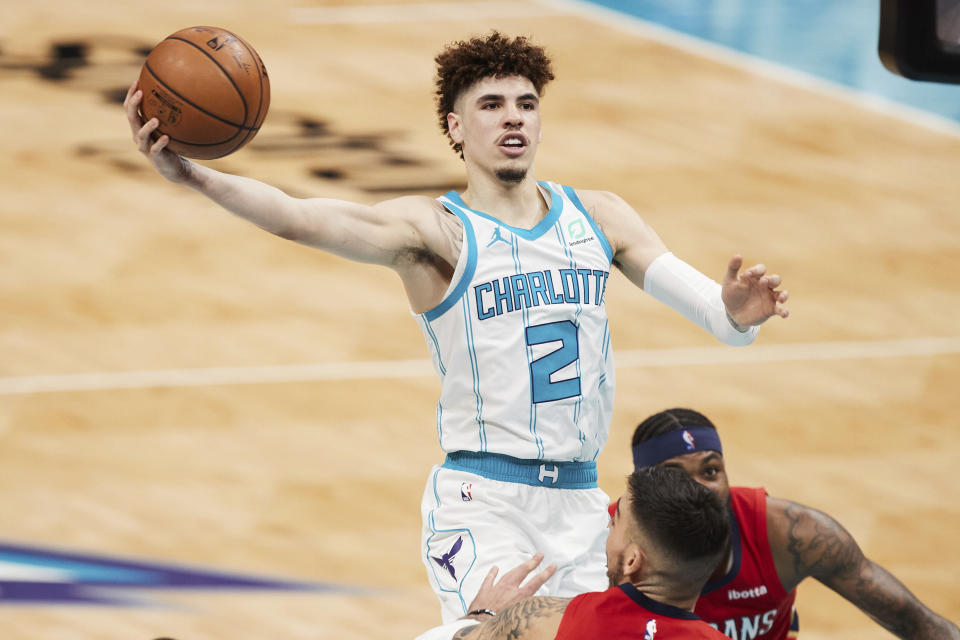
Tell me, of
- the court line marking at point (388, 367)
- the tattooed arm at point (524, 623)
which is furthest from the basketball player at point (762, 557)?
the court line marking at point (388, 367)

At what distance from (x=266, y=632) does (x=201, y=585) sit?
48cm

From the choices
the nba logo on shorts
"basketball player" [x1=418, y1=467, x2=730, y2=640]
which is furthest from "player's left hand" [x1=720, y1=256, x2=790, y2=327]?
the nba logo on shorts

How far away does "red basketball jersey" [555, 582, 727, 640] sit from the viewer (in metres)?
2.98

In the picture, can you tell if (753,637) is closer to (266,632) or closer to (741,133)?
(266,632)

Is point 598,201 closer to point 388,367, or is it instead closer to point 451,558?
point 451,558

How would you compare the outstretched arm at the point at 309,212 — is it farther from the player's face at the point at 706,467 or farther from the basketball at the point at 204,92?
the player's face at the point at 706,467

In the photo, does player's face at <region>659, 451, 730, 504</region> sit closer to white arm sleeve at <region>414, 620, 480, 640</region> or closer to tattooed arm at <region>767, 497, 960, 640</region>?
tattooed arm at <region>767, 497, 960, 640</region>

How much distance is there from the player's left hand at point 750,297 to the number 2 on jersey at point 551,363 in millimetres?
498

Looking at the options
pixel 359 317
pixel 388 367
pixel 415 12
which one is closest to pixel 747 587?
pixel 388 367

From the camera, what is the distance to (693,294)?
12.1 ft

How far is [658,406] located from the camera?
7.03 metres

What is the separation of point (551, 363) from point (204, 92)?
4.19 ft

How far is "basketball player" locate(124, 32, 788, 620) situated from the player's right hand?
1.41ft

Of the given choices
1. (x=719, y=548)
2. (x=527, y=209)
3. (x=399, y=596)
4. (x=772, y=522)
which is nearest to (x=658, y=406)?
(x=399, y=596)
